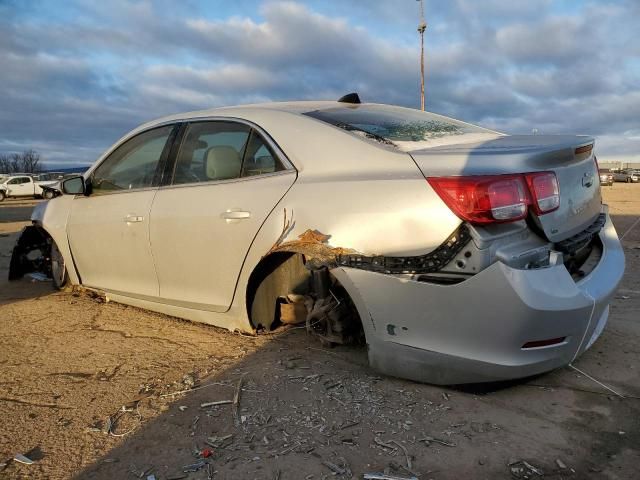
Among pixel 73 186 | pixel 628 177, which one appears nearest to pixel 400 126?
pixel 73 186

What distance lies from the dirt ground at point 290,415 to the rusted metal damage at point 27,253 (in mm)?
2216

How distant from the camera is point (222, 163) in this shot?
3.33 metres

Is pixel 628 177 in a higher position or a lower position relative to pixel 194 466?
higher

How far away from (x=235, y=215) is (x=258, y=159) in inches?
14.5

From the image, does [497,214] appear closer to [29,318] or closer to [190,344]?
[190,344]

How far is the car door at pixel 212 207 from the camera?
305 centimetres

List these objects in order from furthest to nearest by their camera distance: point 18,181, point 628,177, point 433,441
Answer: point 628,177 → point 18,181 → point 433,441

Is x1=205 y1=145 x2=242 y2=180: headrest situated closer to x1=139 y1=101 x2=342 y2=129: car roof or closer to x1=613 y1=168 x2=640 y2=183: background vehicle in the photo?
x1=139 y1=101 x2=342 y2=129: car roof

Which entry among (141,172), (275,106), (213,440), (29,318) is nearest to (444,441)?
(213,440)

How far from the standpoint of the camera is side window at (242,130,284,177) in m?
3.07

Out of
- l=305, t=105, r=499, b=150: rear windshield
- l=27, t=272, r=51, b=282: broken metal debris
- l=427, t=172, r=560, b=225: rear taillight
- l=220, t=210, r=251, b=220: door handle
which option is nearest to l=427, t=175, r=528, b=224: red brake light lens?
l=427, t=172, r=560, b=225: rear taillight

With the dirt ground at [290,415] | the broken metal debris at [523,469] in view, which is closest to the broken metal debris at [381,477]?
the dirt ground at [290,415]

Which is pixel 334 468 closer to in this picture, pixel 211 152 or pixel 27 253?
pixel 211 152

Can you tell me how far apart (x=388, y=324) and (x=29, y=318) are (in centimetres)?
322
